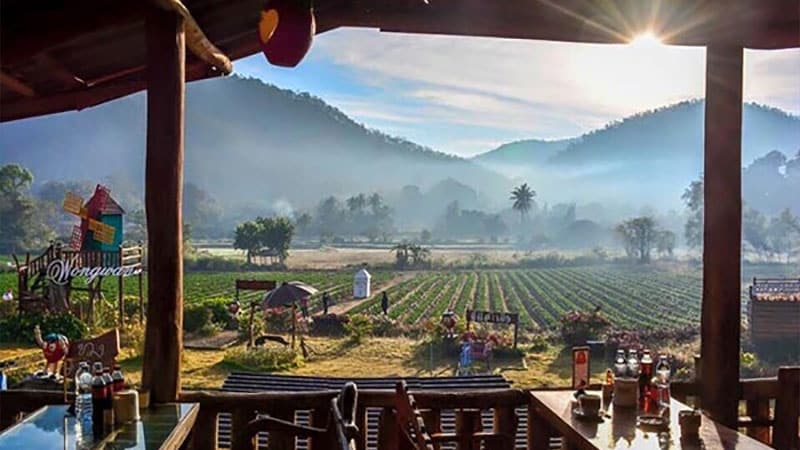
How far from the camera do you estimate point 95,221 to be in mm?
3201

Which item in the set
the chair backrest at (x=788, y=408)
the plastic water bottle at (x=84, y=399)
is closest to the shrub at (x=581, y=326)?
the chair backrest at (x=788, y=408)

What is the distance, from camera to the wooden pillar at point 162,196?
225cm

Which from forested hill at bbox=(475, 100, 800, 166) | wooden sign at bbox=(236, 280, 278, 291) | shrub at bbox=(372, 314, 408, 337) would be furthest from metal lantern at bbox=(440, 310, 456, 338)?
forested hill at bbox=(475, 100, 800, 166)

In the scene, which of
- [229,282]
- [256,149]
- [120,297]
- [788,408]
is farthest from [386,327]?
[788,408]

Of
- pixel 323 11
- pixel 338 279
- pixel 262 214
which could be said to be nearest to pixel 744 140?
pixel 323 11

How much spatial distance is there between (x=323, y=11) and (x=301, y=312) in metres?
2.04

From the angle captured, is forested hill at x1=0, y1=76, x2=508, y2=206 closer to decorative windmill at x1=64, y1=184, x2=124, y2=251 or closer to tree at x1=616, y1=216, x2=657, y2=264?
decorative windmill at x1=64, y1=184, x2=124, y2=251

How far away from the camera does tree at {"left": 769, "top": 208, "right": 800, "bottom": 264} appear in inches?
129

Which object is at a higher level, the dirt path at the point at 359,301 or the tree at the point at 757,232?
the tree at the point at 757,232

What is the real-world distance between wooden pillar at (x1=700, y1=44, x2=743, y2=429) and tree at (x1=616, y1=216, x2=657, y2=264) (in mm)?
1324

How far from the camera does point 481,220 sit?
4332 millimetres

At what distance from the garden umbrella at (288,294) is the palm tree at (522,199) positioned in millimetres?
1493

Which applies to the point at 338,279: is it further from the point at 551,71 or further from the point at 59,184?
the point at 551,71

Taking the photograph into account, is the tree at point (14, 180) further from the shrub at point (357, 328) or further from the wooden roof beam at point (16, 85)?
the shrub at point (357, 328)
